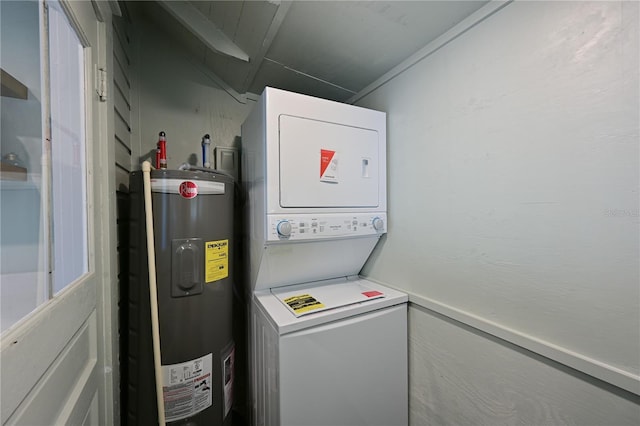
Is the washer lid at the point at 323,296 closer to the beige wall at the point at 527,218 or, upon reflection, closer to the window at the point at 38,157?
the beige wall at the point at 527,218

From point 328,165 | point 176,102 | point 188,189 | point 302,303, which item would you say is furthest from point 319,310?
point 176,102

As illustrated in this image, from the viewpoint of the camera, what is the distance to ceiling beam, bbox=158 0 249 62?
4.29 feet

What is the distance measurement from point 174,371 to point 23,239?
897mm

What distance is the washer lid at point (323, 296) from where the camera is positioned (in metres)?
1.20

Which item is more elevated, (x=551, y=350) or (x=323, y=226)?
(x=323, y=226)

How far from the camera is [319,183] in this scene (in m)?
1.28

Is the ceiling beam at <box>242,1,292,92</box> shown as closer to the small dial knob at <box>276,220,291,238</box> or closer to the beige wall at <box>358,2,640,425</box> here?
the beige wall at <box>358,2,640,425</box>

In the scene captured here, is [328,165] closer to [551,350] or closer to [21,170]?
[21,170]

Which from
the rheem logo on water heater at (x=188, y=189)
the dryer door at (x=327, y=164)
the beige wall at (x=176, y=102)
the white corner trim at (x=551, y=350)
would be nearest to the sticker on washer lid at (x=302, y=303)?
the dryer door at (x=327, y=164)

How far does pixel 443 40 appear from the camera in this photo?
120cm

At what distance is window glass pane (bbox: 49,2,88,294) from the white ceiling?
728 millimetres

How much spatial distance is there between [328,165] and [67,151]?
1049 mm

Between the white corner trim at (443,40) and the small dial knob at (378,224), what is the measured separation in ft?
3.02

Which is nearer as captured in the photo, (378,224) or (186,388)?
(186,388)
